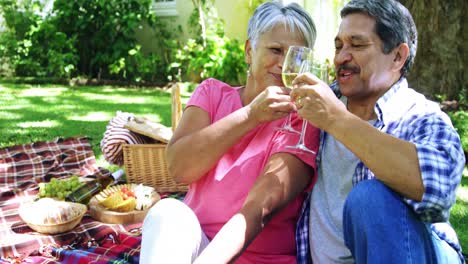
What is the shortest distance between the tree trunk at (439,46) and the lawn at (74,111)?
153 centimetres

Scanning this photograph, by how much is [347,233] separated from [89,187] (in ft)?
8.34

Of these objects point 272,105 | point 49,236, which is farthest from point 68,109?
point 272,105

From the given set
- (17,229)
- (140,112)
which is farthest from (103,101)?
(17,229)

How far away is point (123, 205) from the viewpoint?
11.2 ft

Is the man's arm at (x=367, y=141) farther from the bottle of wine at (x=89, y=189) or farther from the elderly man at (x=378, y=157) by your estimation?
the bottle of wine at (x=89, y=189)

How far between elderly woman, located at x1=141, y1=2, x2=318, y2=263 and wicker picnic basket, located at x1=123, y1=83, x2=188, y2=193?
1.62 meters

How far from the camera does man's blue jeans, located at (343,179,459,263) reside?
157 cm

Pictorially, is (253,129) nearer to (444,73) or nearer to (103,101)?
(444,73)

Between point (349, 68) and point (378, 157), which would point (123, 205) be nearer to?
point (349, 68)

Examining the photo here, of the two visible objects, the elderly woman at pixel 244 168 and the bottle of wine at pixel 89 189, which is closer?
the elderly woman at pixel 244 168

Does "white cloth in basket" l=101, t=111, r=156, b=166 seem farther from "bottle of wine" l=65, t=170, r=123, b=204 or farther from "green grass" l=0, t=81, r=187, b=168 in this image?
"green grass" l=0, t=81, r=187, b=168

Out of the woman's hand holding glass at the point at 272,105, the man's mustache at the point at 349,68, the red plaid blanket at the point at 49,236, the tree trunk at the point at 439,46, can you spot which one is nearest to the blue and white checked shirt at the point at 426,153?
the man's mustache at the point at 349,68

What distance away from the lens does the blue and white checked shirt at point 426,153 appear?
64.1 inches

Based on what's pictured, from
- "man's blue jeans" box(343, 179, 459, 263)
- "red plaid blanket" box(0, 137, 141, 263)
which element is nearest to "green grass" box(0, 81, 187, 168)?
"red plaid blanket" box(0, 137, 141, 263)
